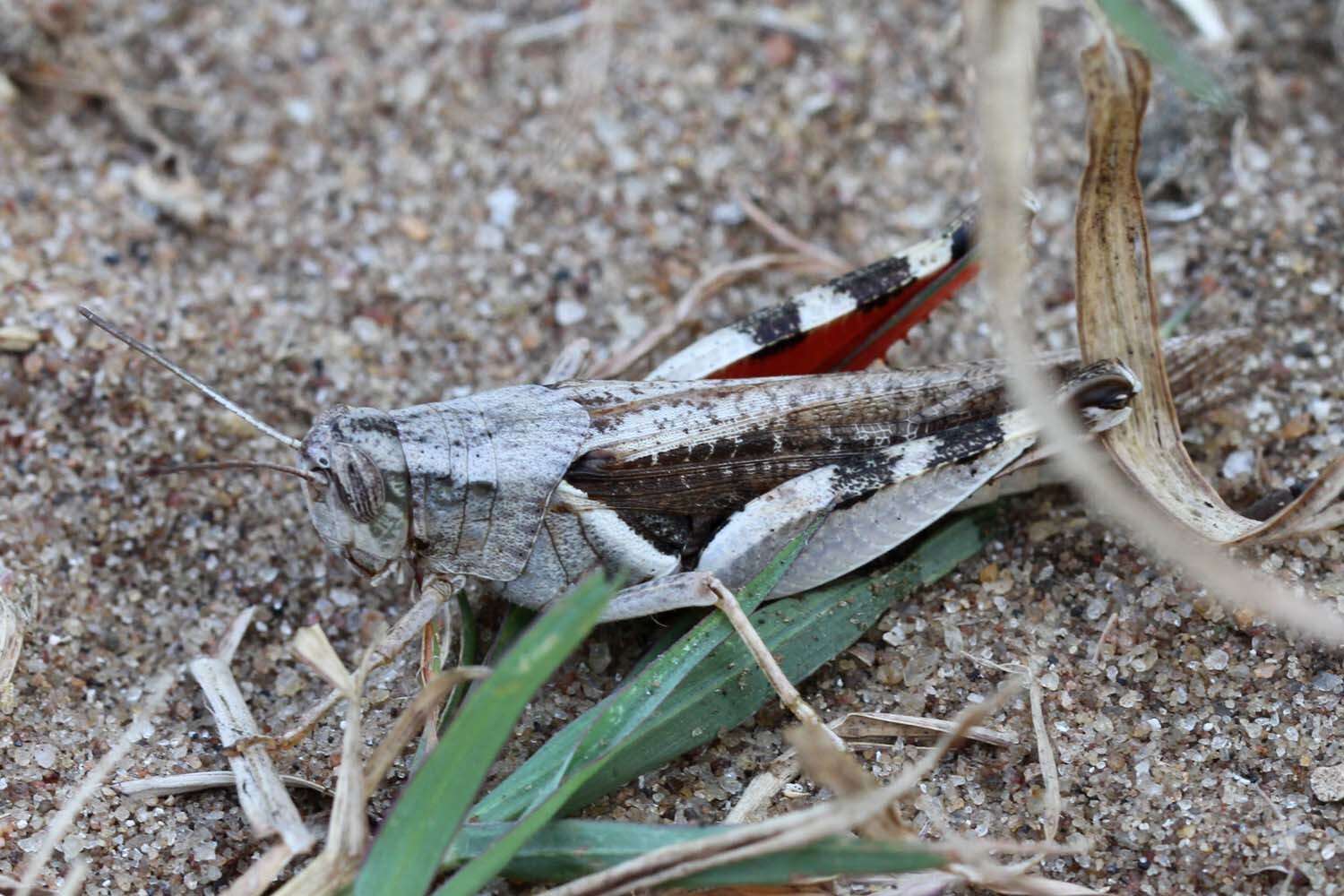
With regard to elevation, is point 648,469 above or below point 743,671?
above

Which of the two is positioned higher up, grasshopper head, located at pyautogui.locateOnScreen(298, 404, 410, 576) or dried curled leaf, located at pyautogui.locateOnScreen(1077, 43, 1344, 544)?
dried curled leaf, located at pyautogui.locateOnScreen(1077, 43, 1344, 544)

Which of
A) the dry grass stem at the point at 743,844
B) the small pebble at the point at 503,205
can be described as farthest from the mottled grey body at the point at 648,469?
the small pebble at the point at 503,205

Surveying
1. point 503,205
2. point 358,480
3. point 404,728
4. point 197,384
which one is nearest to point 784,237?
point 503,205

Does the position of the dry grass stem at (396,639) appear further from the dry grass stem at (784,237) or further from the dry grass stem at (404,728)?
the dry grass stem at (784,237)

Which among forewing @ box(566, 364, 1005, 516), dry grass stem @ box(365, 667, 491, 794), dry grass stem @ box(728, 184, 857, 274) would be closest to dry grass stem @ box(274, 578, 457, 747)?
dry grass stem @ box(365, 667, 491, 794)

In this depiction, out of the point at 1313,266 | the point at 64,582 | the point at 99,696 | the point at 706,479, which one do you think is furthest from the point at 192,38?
the point at 1313,266

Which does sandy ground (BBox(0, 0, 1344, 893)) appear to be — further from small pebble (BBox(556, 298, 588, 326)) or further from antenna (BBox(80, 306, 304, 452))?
antenna (BBox(80, 306, 304, 452))

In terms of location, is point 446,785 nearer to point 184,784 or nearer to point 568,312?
point 184,784
